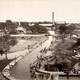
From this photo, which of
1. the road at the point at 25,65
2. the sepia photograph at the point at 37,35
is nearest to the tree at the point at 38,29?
the sepia photograph at the point at 37,35

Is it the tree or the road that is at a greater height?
the tree

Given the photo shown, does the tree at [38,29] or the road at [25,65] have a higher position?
the tree at [38,29]

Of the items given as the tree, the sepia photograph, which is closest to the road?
the sepia photograph

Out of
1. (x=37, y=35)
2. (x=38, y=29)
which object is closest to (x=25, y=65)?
(x=37, y=35)

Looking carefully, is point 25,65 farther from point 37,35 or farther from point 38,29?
point 38,29

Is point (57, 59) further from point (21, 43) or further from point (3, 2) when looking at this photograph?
point (3, 2)

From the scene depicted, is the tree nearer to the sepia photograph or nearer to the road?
the sepia photograph

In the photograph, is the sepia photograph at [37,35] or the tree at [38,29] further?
the tree at [38,29]

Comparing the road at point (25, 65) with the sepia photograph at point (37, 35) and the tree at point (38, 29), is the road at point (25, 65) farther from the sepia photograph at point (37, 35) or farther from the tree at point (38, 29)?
the tree at point (38, 29)

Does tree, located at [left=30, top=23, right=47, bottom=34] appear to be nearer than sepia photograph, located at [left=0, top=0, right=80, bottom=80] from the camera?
No
